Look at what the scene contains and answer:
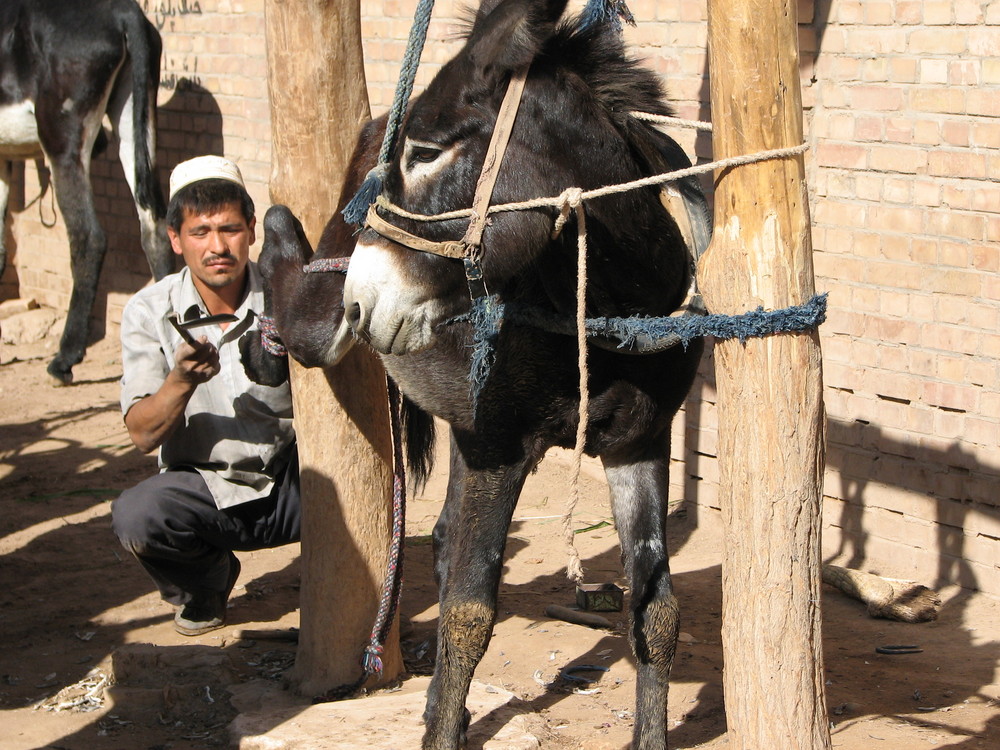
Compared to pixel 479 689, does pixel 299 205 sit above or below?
above

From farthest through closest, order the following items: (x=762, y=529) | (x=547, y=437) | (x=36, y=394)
Result: (x=36, y=394)
(x=547, y=437)
(x=762, y=529)

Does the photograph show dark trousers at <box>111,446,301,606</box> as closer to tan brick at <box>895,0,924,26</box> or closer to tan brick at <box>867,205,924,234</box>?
tan brick at <box>867,205,924,234</box>

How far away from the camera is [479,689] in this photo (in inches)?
145

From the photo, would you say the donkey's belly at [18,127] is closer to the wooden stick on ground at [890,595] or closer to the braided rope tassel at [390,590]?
the braided rope tassel at [390,590]

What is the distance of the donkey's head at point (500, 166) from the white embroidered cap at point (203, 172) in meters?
1.42

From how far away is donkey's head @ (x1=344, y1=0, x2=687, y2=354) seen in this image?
2.62 metres

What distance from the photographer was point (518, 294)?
119 inches

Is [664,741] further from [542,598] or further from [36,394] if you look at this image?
[36,394]

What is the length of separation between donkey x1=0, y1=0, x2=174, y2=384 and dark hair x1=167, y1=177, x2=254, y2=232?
413 cm

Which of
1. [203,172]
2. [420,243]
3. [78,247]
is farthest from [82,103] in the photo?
[420,243]

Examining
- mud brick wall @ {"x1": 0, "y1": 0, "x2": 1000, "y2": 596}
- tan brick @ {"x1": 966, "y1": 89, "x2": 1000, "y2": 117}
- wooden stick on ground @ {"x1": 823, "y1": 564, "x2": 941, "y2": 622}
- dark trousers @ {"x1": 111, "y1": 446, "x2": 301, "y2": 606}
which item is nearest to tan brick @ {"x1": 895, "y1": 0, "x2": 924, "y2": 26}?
mud brick wall @ {"x1": 0, "y1": 0, "x2": 1000, "y2": 596}

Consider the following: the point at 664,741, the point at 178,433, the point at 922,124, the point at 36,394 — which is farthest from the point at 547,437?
the point at 36,394

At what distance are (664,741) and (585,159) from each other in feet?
5.35

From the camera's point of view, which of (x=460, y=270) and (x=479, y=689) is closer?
(x=460, y=270)
